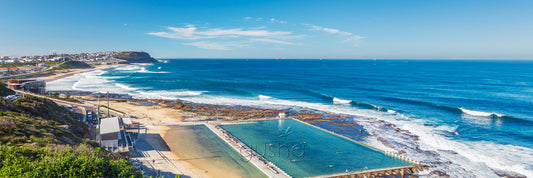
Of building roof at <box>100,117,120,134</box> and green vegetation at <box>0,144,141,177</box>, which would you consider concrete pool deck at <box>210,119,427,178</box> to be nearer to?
building roof at <box>100,117,120,134</box>

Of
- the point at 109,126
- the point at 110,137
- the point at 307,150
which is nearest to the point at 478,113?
the point at 307,150

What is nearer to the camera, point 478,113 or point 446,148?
point 446,148

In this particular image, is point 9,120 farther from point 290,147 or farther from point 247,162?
point 290,147

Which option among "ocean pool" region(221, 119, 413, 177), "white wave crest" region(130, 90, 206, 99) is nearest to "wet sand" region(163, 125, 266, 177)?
"ocean pool" region(221, 119, 413, 177)

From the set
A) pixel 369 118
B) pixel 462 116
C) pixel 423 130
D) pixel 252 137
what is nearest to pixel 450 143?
pixel 423 130

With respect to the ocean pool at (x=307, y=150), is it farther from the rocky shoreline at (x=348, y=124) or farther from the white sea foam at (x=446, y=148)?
the white sea foam at (x=446, y=148)

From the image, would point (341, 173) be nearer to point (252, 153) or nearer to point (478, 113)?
point (252, 153)

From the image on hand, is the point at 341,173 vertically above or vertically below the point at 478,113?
below

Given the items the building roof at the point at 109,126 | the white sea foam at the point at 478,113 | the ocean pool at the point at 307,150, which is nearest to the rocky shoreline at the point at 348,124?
the ocean pool at the point at 307,150
